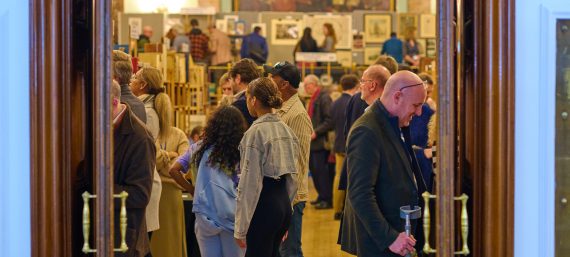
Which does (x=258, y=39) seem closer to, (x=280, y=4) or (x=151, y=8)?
(x=151, y=8)

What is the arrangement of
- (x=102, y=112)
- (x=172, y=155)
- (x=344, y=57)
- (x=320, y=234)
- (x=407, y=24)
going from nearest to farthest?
(x=102, y=112), (x=172, y=155), (x=320, y=234), (x=344, y=57), (x=407, y=24)

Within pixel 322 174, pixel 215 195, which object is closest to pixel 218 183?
pixel 215 195

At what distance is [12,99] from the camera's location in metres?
3.67

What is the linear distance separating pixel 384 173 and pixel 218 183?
1.44m

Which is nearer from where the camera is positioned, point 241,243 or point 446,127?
point 446,127

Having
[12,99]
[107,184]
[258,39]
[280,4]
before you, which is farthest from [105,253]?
[280,4]

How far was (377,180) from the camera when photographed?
4.70 m

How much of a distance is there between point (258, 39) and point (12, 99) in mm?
12992

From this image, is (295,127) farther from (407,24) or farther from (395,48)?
(407,24)

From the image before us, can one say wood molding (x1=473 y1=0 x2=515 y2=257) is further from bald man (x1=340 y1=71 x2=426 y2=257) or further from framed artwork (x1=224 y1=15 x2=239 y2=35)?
framed artwork (x1=224 y1=15 x2=239 y2=35)

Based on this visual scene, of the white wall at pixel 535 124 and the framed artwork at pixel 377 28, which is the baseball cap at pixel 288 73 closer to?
the white wall at pixel 535 124

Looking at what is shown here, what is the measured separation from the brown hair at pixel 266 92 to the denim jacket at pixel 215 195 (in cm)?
45

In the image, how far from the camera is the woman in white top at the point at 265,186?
5.57m

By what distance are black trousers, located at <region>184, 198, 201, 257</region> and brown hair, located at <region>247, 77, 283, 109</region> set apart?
1.28 m
